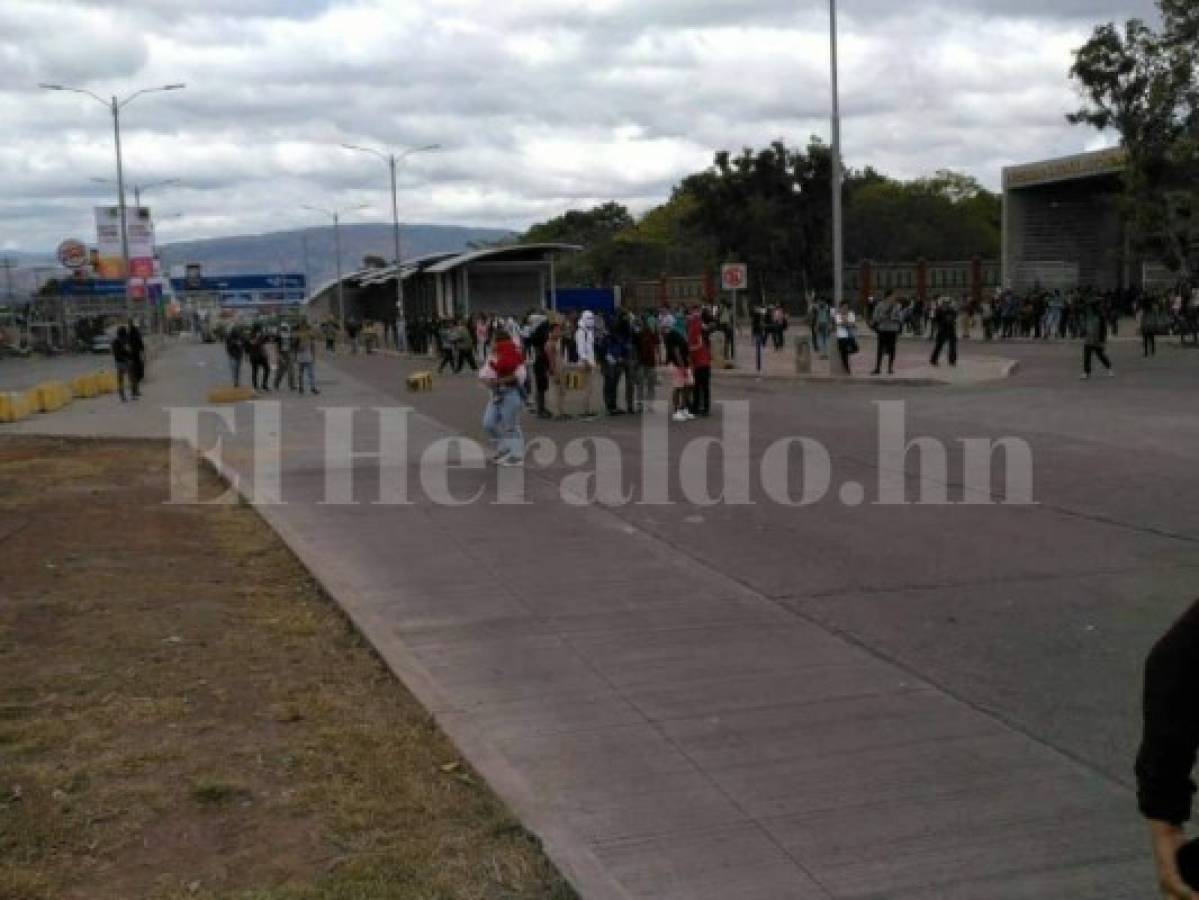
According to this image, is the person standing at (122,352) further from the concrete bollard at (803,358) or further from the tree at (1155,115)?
the tree at (1155,115)

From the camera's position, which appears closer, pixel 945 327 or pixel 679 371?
pixel 679 371

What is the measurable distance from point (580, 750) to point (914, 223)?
84626 mm

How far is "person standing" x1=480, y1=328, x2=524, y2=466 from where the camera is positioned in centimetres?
1492

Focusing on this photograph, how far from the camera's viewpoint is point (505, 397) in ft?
49.0

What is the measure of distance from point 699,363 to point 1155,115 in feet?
75.0

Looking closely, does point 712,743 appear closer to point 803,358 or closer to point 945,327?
point 803,358

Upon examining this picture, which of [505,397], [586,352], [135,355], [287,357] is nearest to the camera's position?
[505,397]

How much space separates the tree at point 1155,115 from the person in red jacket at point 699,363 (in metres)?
20.9

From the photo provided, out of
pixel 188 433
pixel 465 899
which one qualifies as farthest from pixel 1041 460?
pixel 188 433

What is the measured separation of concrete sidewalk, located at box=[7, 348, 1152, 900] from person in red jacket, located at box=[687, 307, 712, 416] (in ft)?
33.6

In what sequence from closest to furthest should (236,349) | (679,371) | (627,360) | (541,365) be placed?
(679,371) → (627,360) → (541,365) → (236,349)

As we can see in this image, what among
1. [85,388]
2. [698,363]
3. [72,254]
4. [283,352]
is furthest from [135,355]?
[72,254]

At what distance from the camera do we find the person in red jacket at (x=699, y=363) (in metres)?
19.5

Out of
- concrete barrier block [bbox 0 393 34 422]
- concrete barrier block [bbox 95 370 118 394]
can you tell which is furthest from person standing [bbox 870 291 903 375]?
concrete barrier block [bbox 95 370 118 394]
